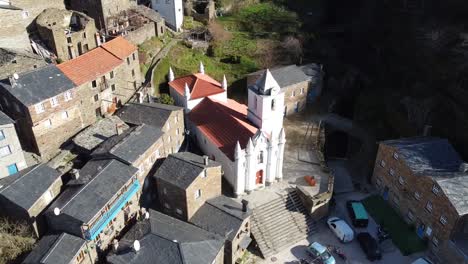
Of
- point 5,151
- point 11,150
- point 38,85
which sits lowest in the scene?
point 11,150

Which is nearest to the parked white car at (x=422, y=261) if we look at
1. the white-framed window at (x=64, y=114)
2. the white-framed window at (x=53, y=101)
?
the white-framed window at (x=64, y=114)

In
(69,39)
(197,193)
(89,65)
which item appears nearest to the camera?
(197,193)

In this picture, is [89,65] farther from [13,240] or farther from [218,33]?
[218,33]

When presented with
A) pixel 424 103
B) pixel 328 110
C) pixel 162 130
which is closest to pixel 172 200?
pixel 162 130

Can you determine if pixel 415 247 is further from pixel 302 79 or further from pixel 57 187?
pixel 57 187

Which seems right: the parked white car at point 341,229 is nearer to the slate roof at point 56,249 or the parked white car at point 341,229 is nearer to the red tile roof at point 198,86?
the red tile roof at point 198,86

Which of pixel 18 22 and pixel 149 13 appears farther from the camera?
pixel 149 13

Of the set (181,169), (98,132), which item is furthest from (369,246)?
(98,132)
